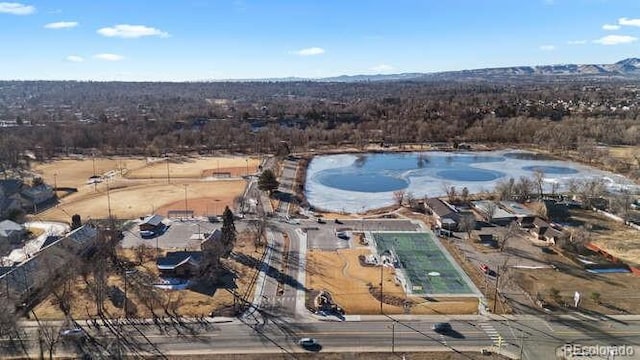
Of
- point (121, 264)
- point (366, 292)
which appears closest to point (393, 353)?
point (366, 292)

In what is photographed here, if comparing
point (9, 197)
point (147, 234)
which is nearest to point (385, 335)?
point (147, 234)

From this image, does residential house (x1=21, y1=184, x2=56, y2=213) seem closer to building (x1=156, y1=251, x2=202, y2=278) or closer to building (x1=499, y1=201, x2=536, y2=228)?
building (x1=156, y1=251, x2=202, y2=278)

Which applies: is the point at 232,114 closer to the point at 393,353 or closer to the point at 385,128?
the point at 385,128

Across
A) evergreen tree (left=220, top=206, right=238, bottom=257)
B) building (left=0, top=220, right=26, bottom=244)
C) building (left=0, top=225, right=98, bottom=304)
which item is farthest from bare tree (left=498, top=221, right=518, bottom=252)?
building (left=0, top=220, right=26, bottom=244)

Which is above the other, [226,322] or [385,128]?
[385,128]

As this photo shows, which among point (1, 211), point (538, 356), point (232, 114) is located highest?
point (232, 114)

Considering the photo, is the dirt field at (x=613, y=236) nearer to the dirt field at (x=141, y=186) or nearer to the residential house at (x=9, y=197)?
the dirt field at (x=141, y=186)
